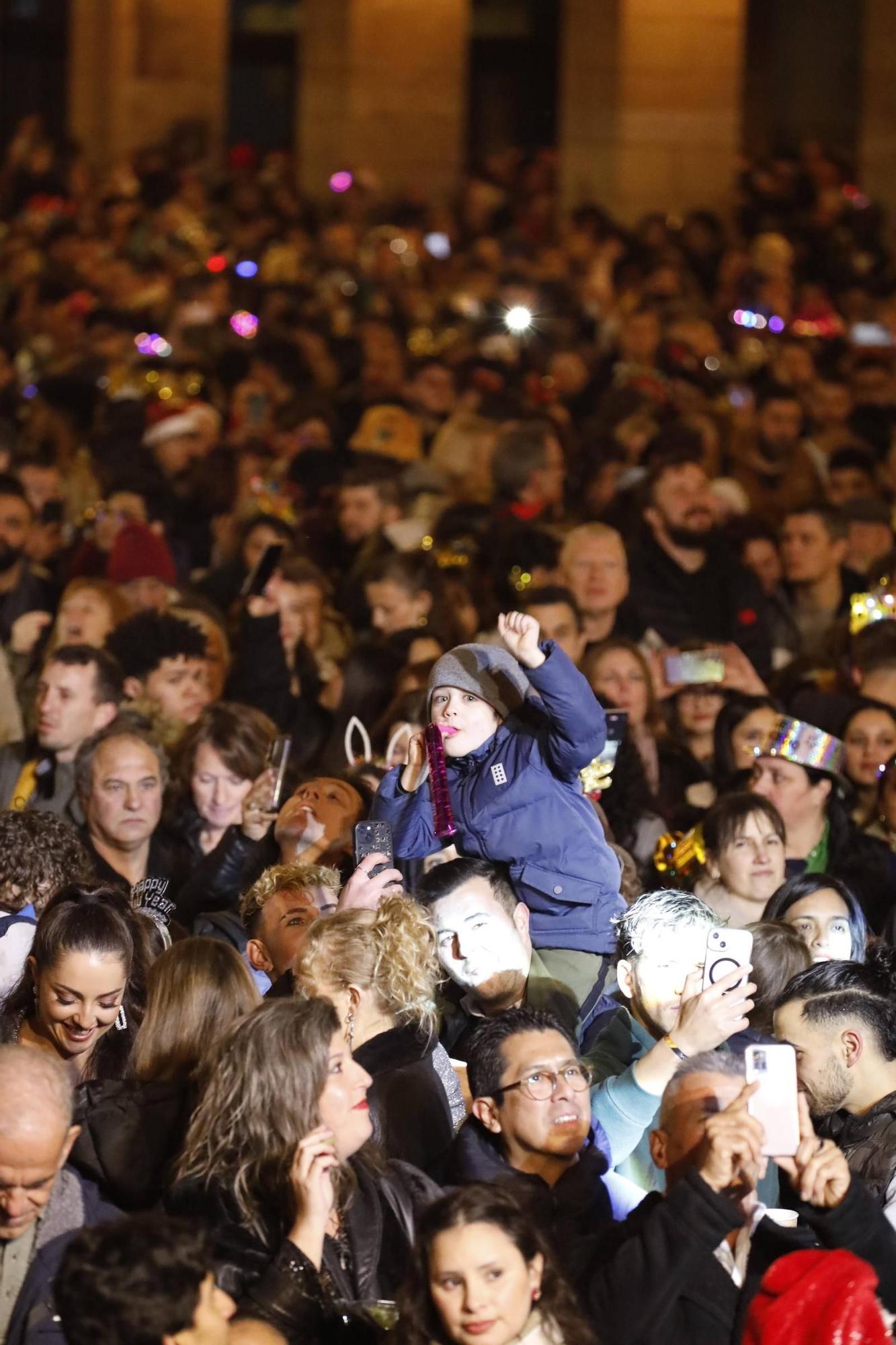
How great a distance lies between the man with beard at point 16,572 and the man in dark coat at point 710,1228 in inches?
227

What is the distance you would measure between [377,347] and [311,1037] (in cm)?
1079

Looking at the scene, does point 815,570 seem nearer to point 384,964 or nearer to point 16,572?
point 16,572

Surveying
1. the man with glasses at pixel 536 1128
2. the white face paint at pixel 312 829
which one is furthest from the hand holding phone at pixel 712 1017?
the white face paint at pixel 312 829

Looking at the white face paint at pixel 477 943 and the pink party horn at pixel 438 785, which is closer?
the white face paint at pixel 477 943

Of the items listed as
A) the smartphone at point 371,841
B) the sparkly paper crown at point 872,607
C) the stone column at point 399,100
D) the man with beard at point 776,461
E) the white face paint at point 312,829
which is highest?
the smartphone at point 371,841

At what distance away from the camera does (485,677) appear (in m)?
6.21

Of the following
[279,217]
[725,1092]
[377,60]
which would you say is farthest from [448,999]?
[377,60]

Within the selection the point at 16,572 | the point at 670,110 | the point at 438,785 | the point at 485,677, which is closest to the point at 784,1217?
the point at 438,785

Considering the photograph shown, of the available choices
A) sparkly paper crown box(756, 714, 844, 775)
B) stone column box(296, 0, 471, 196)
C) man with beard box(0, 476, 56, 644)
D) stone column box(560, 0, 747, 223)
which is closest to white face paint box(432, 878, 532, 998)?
sparkly paper crown box(756, 714, 844, 775)

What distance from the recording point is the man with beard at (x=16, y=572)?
1017 centimetres

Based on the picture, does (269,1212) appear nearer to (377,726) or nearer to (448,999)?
(448,999)

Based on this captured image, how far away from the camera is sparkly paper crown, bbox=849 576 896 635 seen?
376 inches

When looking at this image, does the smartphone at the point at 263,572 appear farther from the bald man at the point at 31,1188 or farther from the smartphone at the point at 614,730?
the bald man at the point at 31,1188

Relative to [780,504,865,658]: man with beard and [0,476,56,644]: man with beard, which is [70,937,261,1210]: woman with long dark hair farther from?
[780,504,865,658]: man with beard
